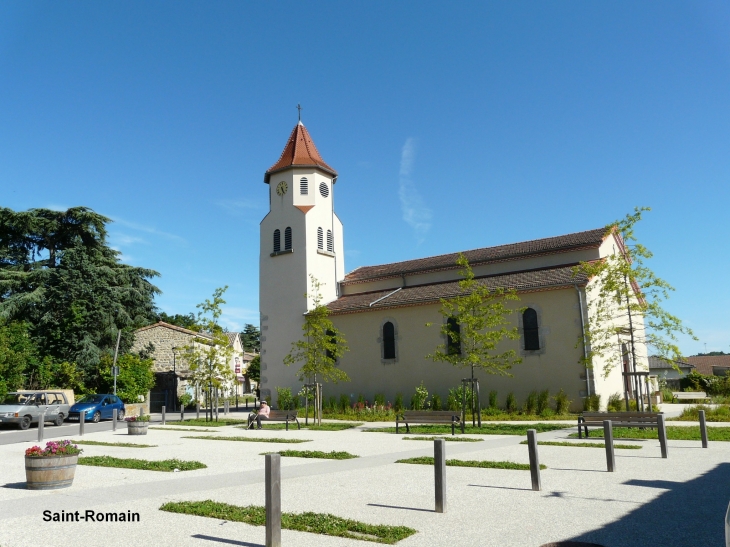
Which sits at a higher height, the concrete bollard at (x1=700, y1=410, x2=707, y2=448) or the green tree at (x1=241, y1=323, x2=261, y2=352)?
the green tree at (x1=241, y1=323, x2=261, y2=352)

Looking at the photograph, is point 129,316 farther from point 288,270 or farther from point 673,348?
point 673,348

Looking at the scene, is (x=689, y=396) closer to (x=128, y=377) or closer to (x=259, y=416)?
(x=259, y=416)

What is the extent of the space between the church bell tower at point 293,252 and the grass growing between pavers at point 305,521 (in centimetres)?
2574

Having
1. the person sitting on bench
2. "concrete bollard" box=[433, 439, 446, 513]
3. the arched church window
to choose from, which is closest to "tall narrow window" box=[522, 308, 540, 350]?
the person sitting on bench

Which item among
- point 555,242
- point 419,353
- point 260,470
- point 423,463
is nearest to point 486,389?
point 419,353

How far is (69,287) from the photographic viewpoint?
39.6 meters

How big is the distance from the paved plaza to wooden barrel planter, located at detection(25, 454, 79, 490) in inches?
8.5

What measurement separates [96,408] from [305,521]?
25.7 meters

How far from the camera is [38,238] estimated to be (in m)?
44.2

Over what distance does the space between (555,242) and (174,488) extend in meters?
25.8

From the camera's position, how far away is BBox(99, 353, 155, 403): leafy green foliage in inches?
1512

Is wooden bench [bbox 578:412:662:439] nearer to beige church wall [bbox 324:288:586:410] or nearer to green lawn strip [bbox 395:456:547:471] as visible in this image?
green lawn strip [bbox 395:456:547:471]

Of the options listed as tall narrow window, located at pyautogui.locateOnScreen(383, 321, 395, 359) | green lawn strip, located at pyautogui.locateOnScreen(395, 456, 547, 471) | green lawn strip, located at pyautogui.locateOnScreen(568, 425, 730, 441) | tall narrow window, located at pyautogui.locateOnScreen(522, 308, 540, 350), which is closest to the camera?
green lawn strip, located at pyautogui.locateOnScreen(395, 456, 547, 471)

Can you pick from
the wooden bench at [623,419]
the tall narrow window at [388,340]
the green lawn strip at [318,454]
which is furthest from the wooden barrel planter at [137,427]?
the wooden bench at [623,419]
